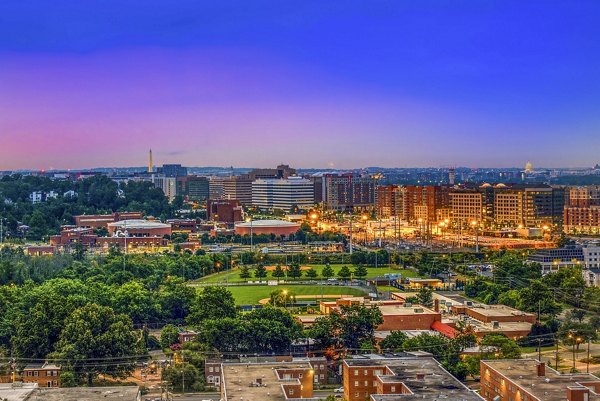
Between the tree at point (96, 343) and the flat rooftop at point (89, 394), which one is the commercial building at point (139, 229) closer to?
the tree at point (96, 343)

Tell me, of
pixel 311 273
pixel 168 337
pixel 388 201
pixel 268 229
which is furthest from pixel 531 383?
pixel 388 201

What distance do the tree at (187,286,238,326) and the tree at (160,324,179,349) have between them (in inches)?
23.4

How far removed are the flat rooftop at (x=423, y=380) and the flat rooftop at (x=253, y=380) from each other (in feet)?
4.42

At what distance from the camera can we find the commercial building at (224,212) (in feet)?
186

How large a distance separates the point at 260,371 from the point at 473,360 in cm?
484

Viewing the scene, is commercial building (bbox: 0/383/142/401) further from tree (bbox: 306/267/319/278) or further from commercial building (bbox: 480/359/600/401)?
tree (bbox: 306/267/319/278)

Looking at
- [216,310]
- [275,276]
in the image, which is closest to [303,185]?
[275,276]

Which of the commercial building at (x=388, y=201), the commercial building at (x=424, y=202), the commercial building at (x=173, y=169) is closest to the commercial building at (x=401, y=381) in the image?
the commercial building at (x=424, y=202)

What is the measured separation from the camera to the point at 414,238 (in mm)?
50719

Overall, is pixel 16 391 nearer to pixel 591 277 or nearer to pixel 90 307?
pixel 90 307

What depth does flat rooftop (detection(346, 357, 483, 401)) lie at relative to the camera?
1410 cm

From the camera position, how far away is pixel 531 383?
590 inches

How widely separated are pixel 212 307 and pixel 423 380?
7740mm

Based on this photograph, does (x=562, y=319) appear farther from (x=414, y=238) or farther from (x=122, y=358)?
(x=414, y=238)
